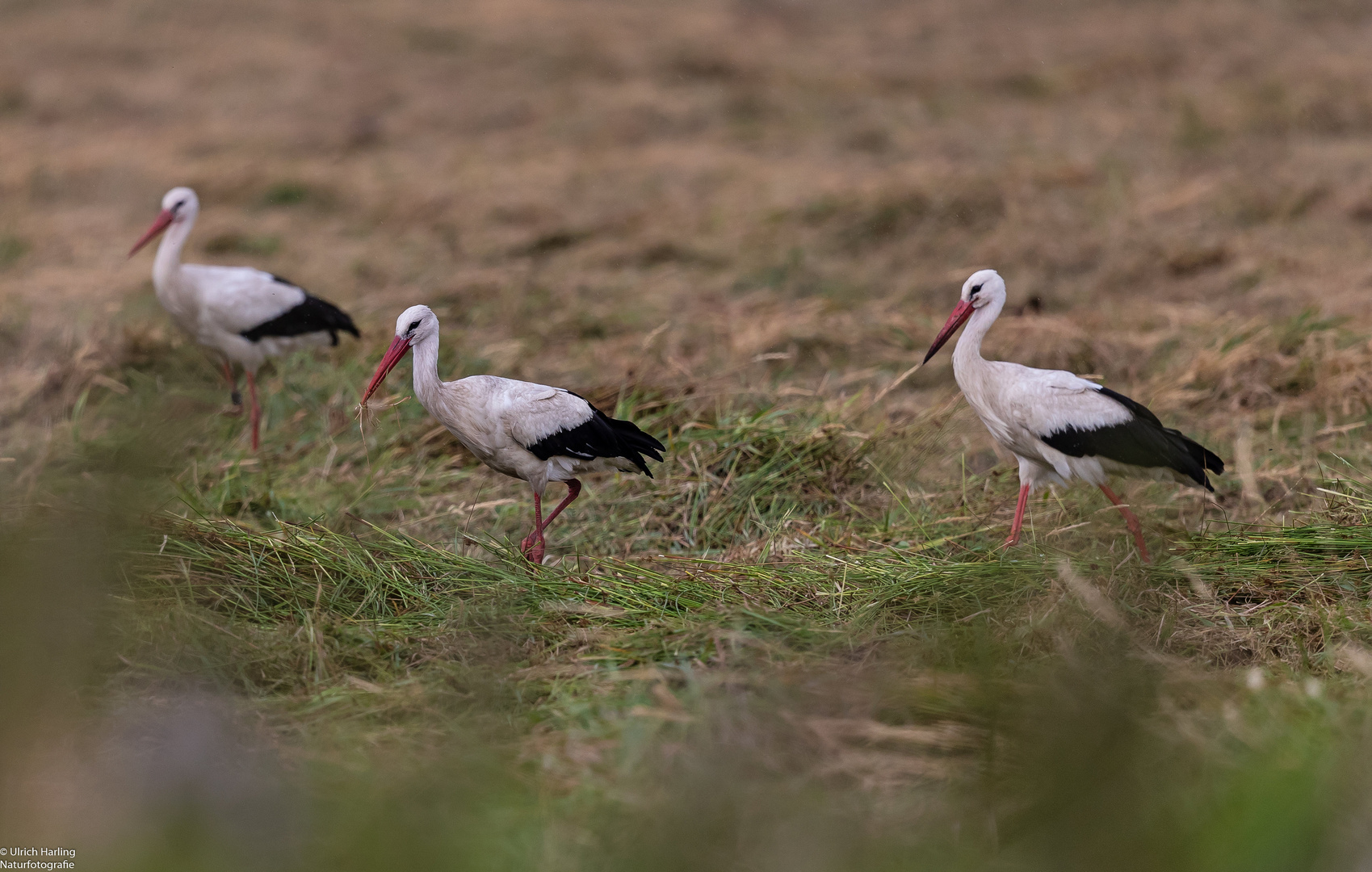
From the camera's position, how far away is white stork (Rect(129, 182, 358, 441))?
5965 millimetres

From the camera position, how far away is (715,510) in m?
4.48

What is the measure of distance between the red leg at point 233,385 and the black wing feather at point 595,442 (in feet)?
8.20

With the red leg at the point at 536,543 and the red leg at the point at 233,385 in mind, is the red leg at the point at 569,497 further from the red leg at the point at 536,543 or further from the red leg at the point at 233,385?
the red leg at the point at 233,385

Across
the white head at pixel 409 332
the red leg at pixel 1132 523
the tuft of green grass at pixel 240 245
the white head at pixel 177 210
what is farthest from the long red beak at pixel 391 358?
the tuft of green grass at pixel 240 245

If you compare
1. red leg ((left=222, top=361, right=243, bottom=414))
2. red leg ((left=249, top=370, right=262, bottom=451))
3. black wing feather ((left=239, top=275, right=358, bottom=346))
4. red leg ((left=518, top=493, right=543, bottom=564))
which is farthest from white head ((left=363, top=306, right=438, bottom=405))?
red leg ((left=222, top=361, right=243, bottom=414))

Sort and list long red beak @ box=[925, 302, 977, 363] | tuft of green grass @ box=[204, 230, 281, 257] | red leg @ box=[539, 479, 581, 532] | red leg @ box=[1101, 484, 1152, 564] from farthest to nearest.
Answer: tuft of green grass @ box=[204, 230, 281, 257] → red leg @ box=[539, 479, 581, 532] → long red beak @ box=[925, 302, 977, 363] → red leg @ box=[1101, 484, 1152, 564]

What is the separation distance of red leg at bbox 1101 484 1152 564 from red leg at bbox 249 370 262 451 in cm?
361

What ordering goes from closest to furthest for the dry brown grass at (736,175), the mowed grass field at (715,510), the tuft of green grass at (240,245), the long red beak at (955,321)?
the mowed grass field at (715,510)
the long red beak at (955,321)
the dry brown grass at (736,175)
the tuft of green grass at (240,245)

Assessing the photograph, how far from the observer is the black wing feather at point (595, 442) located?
4047 mm

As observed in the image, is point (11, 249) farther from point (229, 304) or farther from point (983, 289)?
point (983, 289)

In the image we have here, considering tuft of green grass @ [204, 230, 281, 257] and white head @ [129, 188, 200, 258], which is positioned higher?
white head @ [129, 188, 200, 258]

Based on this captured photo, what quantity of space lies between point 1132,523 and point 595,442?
1.79 m

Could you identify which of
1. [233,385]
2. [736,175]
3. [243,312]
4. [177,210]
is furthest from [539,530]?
[736,175]

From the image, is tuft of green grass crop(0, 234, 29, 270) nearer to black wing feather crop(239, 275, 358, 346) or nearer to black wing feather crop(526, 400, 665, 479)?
black wing feather crop(239, 275, 358, 346)
